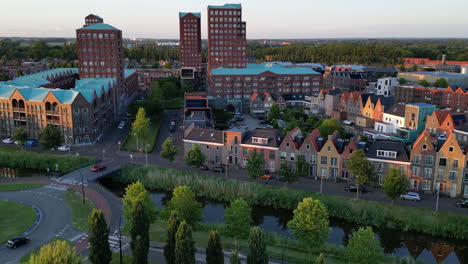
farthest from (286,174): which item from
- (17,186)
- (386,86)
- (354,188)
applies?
(386,86)

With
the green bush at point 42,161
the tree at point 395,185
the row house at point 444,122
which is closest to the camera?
the tree at point 395,185

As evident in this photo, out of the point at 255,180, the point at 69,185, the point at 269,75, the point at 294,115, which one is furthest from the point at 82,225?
the point at 269,75

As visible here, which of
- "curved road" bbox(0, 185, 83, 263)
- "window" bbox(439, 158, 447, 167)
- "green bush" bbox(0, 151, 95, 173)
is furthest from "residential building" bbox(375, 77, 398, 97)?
"curved road" bbox(0, 185, 83, 263)

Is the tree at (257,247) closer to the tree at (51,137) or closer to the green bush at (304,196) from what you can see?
the green bush at (304,196)

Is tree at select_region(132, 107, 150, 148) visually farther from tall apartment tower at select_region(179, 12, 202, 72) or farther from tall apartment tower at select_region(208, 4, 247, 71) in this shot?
tall apartment tower at select_region(179, 12, 202, 72)

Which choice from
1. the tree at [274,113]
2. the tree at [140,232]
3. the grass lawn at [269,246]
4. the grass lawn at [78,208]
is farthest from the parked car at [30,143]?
the tree at [274,113]

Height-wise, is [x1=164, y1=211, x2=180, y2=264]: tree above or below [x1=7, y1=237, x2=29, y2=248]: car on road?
above

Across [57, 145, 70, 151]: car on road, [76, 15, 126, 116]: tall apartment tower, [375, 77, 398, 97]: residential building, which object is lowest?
[57, 145, 70, 151]: car on road
